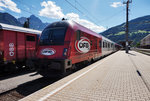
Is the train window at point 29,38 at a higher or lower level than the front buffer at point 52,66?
higher

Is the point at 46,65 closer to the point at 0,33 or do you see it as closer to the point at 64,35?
the point at 64,35

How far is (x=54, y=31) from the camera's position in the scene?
6.51 metres

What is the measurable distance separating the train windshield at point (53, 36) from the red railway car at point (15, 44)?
7.51ft

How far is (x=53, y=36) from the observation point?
6.43 meters

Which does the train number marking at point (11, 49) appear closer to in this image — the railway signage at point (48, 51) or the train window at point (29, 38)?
the train window at point (29, 38)

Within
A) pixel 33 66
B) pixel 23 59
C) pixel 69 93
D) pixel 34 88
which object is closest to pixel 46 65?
pixel 33 66

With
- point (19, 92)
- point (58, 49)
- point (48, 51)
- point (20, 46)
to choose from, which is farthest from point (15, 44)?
point (19, 92)

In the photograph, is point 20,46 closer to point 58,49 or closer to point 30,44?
point 30,44

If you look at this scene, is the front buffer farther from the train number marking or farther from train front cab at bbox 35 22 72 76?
the train number marking

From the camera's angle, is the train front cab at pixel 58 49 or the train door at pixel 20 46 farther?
the train door at pixel 20 46

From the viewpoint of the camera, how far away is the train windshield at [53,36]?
20.1ft

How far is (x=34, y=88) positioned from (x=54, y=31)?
328 centimetres

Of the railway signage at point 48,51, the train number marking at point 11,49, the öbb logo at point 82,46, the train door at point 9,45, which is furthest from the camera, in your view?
the train number marking at point 11,49

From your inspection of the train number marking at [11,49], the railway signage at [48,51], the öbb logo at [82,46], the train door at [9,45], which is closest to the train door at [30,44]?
the train door at [9,45]
